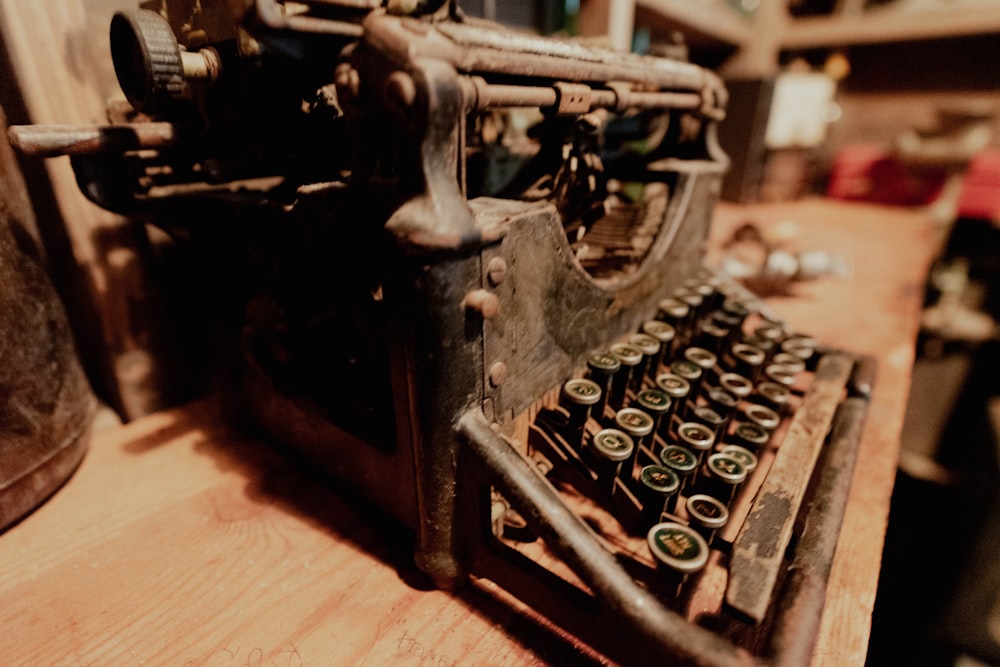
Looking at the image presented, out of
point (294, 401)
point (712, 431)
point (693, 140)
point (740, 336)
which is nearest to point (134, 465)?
point (294, 401)

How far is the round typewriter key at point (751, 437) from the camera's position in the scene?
44.3 inches

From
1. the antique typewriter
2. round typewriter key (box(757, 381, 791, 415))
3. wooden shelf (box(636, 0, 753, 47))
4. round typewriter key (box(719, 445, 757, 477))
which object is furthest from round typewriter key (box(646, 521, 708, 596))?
wooden shelf (box(636, 0, 753, 47))

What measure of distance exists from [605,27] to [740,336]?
1.55m

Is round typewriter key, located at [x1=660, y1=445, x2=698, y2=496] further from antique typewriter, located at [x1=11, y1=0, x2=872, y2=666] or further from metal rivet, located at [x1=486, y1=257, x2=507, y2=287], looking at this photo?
metal rivet, located at [x1=486, y1=257, x2=507, y2=287]

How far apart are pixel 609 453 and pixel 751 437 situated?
0.38 metres

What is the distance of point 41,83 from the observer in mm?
1163

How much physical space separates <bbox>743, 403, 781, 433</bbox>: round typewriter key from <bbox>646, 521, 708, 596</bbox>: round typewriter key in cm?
44

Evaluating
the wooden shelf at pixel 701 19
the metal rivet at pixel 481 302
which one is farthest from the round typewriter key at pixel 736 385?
the wooden shelf at pixel 701 19

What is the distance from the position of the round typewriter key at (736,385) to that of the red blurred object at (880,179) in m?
3.49

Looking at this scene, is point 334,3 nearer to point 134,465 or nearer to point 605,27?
point 134,465

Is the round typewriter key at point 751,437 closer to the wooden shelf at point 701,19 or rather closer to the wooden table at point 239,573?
the wooden table at point 239,573

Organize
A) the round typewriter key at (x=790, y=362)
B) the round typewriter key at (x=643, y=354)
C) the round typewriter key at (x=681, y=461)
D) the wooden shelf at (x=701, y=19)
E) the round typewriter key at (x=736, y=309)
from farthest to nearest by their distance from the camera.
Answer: the wooden shelf at (x=701, y=19), the round typewriter key at (x=736, y=309), the round typewriter key at (x=790, y=362), the round typewriter key at (x=643, y=354), the round typewriter key at (x=681, y=461)

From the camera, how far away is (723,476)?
99cm

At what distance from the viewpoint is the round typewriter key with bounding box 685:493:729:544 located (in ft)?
2.94
